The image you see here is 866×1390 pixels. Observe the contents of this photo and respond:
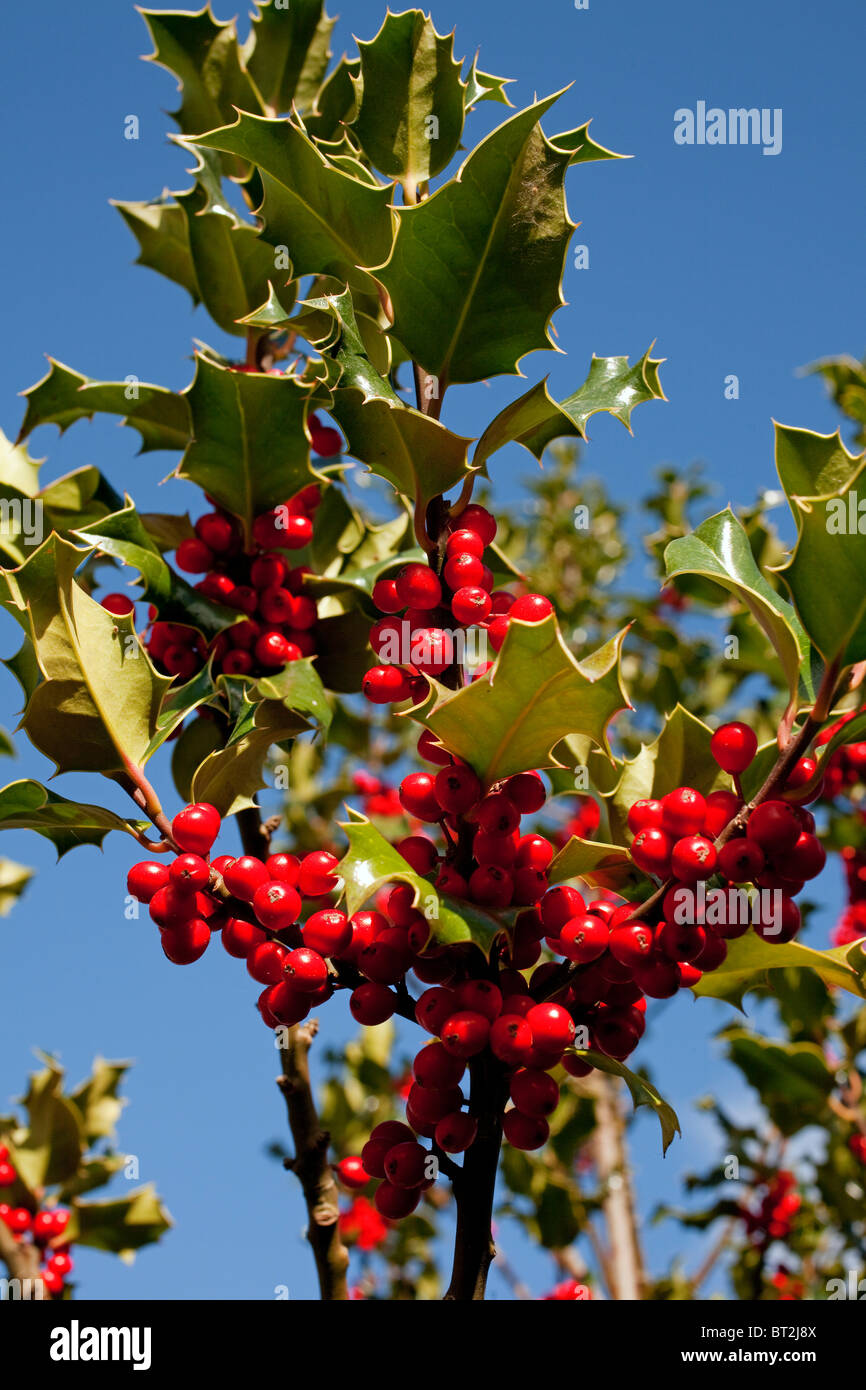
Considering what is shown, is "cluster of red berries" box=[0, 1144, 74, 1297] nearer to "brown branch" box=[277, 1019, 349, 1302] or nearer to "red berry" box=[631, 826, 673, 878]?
"brown branch" box=[277, 1019, 349, 1302]

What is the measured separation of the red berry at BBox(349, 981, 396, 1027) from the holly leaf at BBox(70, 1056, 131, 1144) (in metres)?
2.31

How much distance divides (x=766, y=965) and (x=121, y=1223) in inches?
90.1

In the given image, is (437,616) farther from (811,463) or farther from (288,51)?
(288,51)

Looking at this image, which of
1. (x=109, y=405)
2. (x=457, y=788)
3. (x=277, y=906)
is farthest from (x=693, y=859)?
(x=109, y=405)

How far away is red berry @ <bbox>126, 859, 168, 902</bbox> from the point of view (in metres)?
1.53

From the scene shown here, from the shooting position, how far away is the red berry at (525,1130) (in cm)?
154

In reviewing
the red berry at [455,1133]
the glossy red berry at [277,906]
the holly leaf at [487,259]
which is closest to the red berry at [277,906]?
the glossy red berry at [277,906]

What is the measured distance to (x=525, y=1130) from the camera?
1.54 metres

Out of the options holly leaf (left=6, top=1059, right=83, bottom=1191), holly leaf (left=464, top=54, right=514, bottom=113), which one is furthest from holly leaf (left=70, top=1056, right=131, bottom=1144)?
holly leaf (left=464, top=54, right=514, bottom=113)

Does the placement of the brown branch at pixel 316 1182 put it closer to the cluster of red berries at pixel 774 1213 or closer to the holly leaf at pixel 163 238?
the holly leaf at pixel 163 238

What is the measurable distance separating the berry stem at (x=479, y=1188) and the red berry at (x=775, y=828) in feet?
1.57

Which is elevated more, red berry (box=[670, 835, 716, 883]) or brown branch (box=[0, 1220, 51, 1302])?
red berry (box=[670, 835, 716, 883])

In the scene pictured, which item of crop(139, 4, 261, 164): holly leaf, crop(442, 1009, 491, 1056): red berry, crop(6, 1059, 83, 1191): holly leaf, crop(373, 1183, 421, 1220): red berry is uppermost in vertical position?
crop(139, 4, 261, 164): holly leaf
